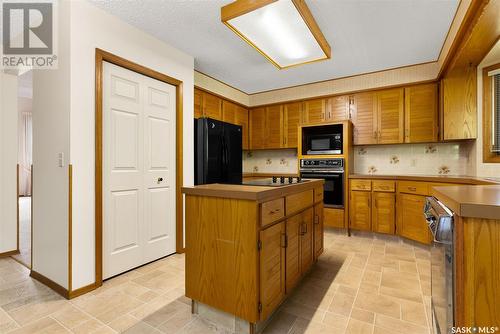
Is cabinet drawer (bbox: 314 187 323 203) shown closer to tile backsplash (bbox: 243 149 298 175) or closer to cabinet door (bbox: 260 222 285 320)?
cabinet door (bbox: 260 222 285 320)

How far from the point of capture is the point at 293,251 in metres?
1.91

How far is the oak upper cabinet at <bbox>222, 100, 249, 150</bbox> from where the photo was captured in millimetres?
4316

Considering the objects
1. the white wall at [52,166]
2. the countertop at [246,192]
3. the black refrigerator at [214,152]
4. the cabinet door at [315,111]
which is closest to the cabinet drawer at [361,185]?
the cabinet door at [315,111]

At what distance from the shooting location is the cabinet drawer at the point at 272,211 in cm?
151

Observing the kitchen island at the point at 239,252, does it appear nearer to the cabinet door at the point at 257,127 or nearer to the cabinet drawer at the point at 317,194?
the cabinet drawer at the point at 317,194

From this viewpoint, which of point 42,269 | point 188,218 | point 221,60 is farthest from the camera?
point 221,60

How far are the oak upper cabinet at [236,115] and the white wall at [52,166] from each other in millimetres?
2457

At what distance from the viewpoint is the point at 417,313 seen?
1764 millimetres

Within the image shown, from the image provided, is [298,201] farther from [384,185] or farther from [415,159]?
[415,159]

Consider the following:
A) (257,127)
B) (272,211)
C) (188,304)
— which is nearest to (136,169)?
(188,304)

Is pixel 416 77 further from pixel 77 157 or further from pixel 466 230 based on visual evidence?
pixel 77 157

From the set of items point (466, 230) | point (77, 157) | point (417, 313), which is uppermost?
point (77, 157)

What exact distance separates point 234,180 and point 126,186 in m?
1.48

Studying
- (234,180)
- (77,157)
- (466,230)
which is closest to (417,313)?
(466,230)
